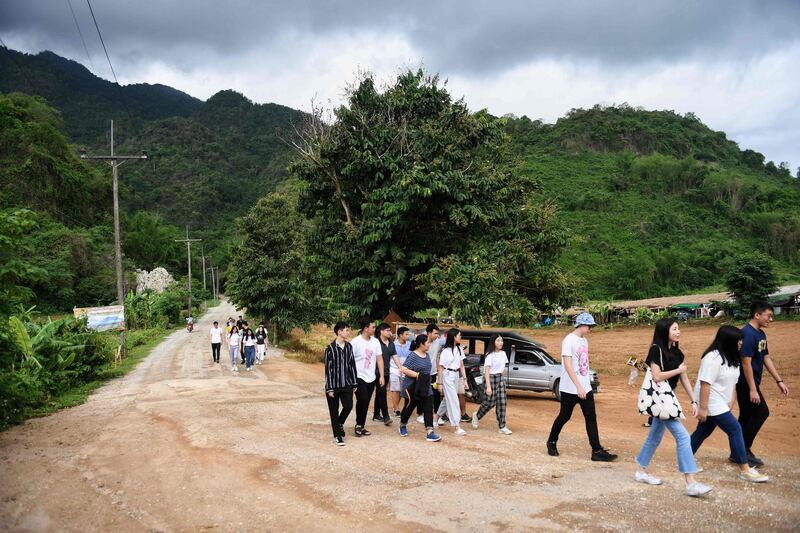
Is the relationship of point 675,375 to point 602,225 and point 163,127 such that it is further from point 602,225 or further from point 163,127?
point 163,127

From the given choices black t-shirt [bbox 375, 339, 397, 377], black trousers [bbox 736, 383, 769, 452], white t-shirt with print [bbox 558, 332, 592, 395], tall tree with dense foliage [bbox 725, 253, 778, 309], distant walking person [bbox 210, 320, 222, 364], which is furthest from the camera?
tall tree with dense foliage [bbox 725, 253, 778, 309]

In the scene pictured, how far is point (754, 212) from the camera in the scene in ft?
242

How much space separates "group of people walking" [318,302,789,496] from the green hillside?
4324 cm

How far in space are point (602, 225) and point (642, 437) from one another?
6404cm

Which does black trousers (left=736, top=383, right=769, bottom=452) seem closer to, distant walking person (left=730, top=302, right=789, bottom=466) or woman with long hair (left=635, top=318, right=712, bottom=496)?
distant walking person (left=730, top=302, right=789, bottom=466)

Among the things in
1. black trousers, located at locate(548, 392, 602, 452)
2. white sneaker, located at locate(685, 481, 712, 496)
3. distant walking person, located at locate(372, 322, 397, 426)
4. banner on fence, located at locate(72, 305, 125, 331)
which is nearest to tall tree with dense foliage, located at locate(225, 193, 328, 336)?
banner on fence, located at locate(72, 305, 125, 331)

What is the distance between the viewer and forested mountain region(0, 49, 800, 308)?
5962 cm

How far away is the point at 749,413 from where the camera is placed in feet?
22.0

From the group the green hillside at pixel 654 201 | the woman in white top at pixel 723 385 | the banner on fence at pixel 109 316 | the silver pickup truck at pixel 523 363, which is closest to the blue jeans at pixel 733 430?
the woman in white top at pixel 723 385

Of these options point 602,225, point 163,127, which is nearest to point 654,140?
point 602,225

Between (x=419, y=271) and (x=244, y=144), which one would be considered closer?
(x=419, y=271)

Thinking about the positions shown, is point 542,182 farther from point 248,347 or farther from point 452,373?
point 452,373

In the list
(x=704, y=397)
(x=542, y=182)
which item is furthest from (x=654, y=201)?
(x=704, y=397)

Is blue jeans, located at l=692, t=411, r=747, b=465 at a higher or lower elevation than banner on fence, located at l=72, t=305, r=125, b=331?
lower
